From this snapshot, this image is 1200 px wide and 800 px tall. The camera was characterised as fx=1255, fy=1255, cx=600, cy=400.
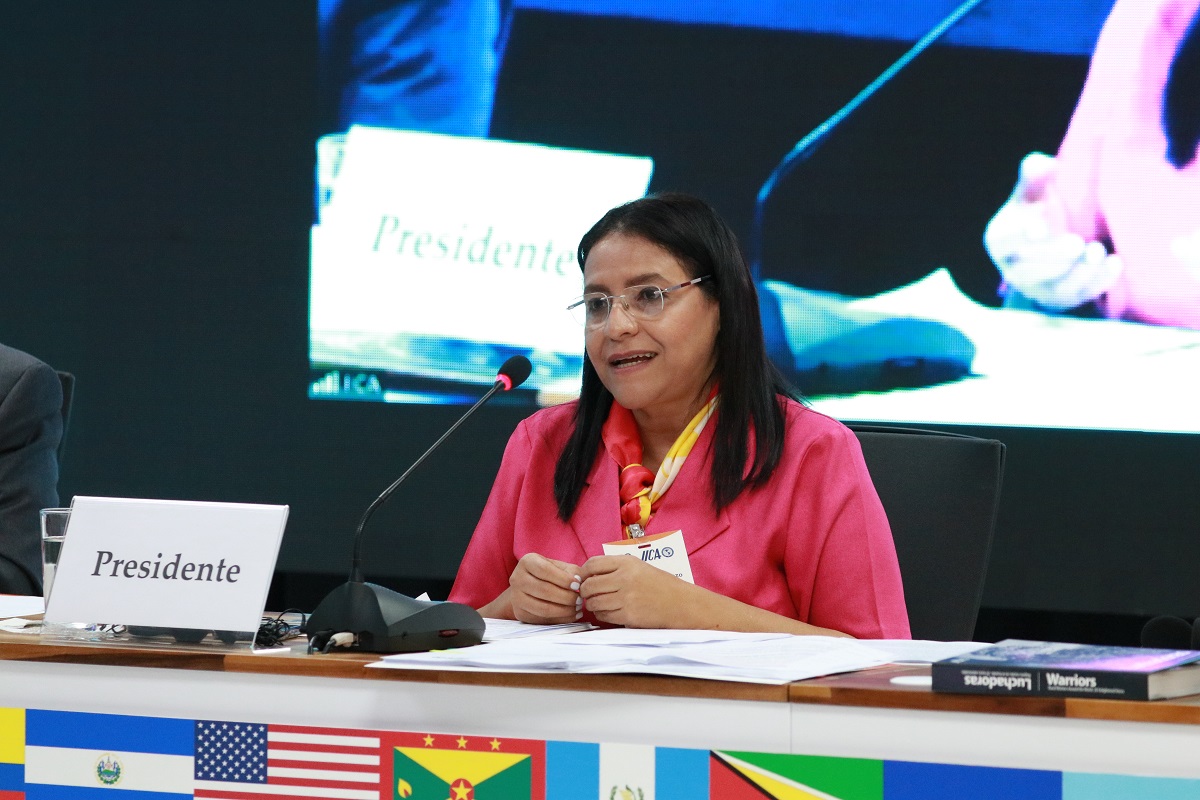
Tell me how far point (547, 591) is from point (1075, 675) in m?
0.71

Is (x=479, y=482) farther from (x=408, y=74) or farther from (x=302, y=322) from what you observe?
(x=408, y=74)

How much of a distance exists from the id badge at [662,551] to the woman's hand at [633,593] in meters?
0.14

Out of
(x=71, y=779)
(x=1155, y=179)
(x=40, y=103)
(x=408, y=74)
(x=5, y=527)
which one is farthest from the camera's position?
(x=40, y=103)

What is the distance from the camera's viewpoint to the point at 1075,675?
93 centimetres

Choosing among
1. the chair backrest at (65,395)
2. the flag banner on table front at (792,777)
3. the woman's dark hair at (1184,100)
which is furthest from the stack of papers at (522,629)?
the woman's dark hair at (1184,100)

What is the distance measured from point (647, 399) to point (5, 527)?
1.19 meters

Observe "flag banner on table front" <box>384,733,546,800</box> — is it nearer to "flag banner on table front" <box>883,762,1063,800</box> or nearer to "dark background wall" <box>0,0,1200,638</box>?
"flag banner on table front" <box>883,762,1063,800</box>

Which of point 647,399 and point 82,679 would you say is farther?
point 647,399

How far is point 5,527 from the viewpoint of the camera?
7.13 ft

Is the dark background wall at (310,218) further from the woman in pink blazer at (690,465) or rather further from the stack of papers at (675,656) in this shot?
the stack of papers at (675,656)

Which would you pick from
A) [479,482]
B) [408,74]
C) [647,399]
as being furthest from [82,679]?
[408,74]

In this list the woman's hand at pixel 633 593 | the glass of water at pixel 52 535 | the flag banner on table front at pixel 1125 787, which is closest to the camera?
the flag banner on table front at pixel 1125 787

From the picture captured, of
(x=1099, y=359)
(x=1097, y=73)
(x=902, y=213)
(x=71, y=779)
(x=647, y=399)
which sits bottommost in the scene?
(x=71, y=779)

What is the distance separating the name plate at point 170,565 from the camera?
3.84 ft
